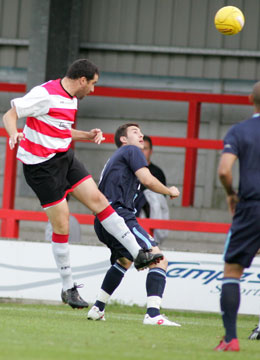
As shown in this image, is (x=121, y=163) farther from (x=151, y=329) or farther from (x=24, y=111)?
(x=151, y=329)

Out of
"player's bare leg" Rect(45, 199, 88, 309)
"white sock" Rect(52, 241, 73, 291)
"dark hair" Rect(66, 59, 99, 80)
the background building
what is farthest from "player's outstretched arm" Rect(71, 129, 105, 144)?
the background building

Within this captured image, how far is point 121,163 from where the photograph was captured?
687 centimetres

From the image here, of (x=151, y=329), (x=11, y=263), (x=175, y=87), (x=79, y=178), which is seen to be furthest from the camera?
(x=175, y=87)

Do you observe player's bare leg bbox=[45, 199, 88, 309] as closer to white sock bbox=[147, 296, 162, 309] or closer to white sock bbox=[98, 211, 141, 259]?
white sock bbox=[98, 211, 141, 259]

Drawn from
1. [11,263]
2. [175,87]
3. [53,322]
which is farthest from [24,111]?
[175,87]

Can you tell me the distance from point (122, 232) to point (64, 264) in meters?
0.64

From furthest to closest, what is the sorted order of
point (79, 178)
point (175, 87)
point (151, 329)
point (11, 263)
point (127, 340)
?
point (175, 87), point (11, 263), point (79, 178), point (151, 329), point (127, 340)

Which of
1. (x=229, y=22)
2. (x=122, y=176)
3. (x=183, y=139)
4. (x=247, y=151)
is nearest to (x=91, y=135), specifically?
(x=122, y=176)

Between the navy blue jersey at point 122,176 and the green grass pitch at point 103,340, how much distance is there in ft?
3.32

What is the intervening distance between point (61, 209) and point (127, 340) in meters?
1.55

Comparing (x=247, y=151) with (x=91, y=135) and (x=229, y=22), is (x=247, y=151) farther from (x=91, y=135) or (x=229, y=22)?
(x=229, y=22)

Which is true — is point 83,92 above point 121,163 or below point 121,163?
above

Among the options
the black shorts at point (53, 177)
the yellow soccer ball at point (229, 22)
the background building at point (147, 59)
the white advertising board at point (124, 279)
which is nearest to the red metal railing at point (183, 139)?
the background building at point (147, 59)

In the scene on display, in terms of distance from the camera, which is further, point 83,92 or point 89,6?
point 89,6
